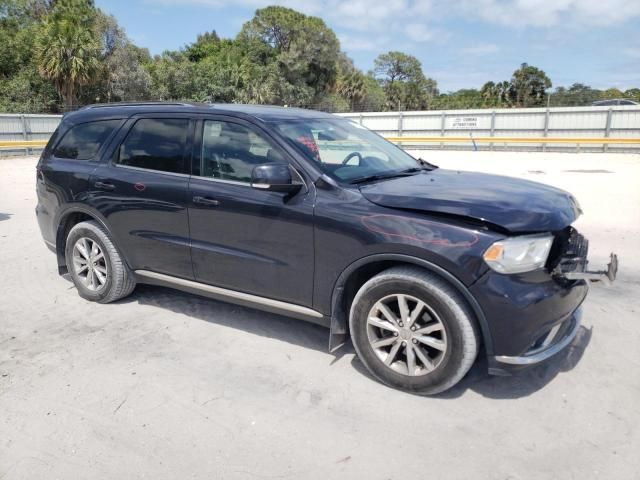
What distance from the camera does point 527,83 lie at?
193ft

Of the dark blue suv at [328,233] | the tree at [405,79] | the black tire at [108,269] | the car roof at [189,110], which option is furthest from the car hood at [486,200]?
the tree at [405,79]

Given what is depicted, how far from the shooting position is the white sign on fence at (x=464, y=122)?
87.4 feet

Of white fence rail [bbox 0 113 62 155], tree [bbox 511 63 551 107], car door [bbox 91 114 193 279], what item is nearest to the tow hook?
car door [bbox 91 114 193 279]

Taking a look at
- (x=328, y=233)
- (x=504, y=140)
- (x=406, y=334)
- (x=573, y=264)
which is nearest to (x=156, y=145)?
(x=328, y=233)

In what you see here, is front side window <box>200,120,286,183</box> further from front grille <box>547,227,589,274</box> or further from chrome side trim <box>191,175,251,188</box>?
front grille <box>547,227,589,274</box>

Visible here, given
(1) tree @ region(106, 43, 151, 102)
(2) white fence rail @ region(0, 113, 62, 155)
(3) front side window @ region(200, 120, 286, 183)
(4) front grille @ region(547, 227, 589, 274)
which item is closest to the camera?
(4) front grille @ region(547, 227, 589, 274)

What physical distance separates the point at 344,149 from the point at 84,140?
247 centimetres

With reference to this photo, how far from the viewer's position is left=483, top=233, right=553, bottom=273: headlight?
283 cm

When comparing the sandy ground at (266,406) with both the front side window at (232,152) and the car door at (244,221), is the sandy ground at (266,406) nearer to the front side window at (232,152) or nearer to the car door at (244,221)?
the car door at (244,221)

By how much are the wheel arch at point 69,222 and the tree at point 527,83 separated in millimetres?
59871

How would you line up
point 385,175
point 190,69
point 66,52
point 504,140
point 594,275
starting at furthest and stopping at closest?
point 190,69, point 66,52, point 504,140, point 385,175, point 594,275

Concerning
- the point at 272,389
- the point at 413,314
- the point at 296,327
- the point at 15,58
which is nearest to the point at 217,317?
the point at 296,327

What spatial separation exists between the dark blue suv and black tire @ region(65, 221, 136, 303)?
0.02 meters

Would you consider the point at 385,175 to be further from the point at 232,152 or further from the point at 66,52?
the point at 66,52
